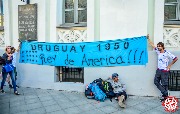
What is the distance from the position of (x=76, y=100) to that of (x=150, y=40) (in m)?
3.11

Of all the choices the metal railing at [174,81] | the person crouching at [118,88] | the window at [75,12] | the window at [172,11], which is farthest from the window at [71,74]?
the window at [172,11]

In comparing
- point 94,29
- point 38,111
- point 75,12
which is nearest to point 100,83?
point 94,29

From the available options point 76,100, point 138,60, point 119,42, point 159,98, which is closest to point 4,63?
point 76,100

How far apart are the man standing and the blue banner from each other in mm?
484

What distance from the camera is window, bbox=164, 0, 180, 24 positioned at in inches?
287

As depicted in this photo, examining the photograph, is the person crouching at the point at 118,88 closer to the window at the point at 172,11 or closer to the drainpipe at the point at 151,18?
the drainpipe at the point at 151,18

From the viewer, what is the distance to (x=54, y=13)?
26.6ft

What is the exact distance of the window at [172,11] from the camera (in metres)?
7.29

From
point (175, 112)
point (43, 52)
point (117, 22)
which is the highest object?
point (117, 22)

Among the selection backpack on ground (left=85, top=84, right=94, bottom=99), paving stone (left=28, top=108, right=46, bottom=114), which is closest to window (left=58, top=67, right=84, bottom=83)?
backpack on ground (left=85, top=84, right=94, bottom=99)

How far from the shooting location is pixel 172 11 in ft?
24.1

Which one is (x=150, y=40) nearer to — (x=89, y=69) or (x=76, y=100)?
(x=89, y=69)

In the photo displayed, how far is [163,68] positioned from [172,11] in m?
2.08

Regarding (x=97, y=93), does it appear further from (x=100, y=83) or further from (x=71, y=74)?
(x=71, y=74)
